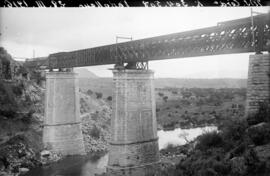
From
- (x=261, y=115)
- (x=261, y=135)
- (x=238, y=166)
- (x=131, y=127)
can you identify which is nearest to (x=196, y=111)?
(x=131, y=127)

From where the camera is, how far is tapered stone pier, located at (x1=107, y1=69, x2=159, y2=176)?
2347cm

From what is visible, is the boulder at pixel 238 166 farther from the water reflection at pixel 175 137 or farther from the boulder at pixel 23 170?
the water reflection at pixel 175 137

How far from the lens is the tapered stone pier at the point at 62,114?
3434cm

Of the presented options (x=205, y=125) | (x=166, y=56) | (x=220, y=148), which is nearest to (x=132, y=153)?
(x=166, y=56)

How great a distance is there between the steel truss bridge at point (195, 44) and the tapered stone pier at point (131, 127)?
187cm

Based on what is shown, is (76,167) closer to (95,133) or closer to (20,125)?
(20,125)

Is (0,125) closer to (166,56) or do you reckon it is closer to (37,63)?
(37,63)

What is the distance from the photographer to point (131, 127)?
2361 centimetres

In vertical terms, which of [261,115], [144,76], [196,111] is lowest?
[196,111]

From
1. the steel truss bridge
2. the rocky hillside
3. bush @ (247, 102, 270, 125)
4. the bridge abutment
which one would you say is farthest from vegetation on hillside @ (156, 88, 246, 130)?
bush @ (247, 102, 270, 125)

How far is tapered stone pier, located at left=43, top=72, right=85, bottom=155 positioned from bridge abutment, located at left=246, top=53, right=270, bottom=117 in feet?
74.1

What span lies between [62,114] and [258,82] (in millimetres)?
23353

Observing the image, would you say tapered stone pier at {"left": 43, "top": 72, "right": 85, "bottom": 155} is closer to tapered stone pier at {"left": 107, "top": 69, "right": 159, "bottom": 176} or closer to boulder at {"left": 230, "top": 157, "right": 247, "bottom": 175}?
tapered stone pier at {"left": 107, "top": 69, "right": 159, "bottom": 176}

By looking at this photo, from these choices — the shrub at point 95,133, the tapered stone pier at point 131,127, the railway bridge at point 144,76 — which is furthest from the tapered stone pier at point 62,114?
the tapered stone pier at point 131,127
